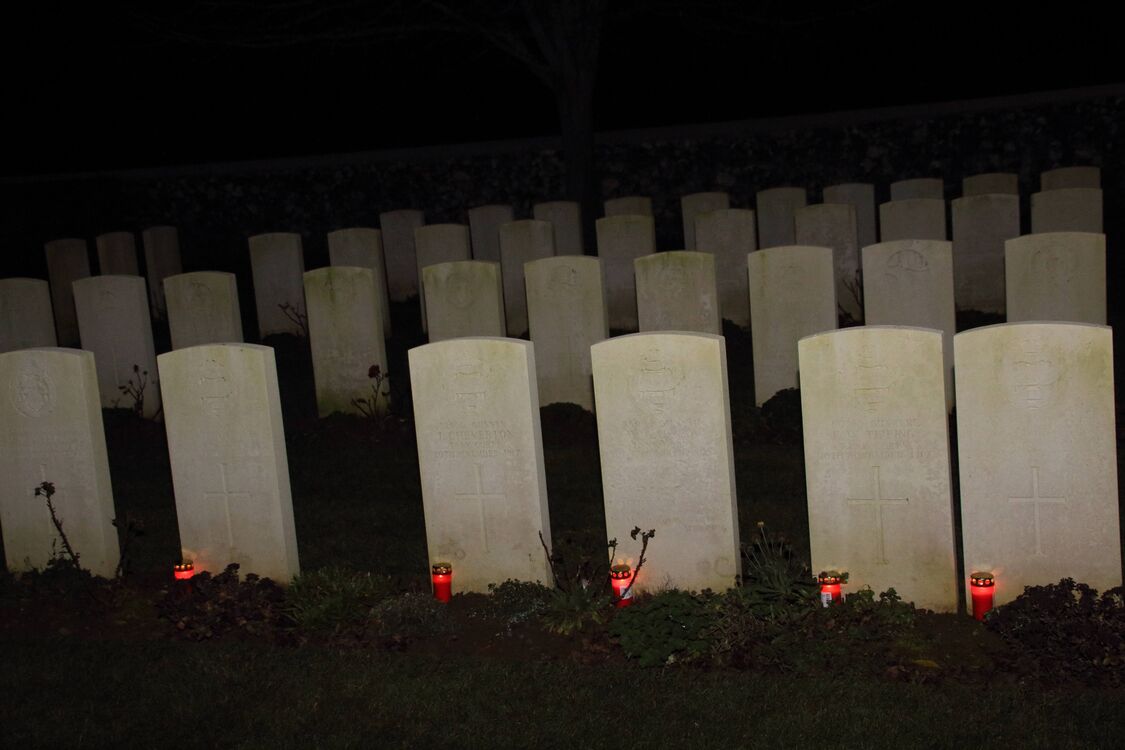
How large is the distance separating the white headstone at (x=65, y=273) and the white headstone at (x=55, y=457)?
283 inches

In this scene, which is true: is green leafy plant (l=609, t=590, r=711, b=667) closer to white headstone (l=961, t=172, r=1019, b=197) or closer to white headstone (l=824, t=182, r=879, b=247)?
white headstone (l=824, t=182, r=879, b=247)

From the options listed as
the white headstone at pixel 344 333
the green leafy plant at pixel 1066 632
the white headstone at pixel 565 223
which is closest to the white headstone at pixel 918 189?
the white headstone at pixel 565 223

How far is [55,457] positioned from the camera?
23.8ft

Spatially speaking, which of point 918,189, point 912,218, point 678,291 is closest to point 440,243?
point 678,291

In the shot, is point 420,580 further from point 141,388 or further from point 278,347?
point 278,347

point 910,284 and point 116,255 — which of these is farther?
point 116,255

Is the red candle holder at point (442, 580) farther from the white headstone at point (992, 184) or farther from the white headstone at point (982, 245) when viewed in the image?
the white headstone at point (992, 184)

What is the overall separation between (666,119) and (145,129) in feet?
41.8

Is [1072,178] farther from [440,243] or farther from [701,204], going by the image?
[440,243]

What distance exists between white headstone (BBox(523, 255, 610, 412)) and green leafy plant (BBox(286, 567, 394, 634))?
141 inches

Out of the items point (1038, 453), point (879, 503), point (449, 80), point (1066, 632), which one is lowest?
point (1066, 632)

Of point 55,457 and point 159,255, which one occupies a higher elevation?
point 159,255

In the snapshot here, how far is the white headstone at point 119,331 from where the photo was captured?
10.7 meters

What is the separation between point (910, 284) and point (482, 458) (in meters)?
4.06
